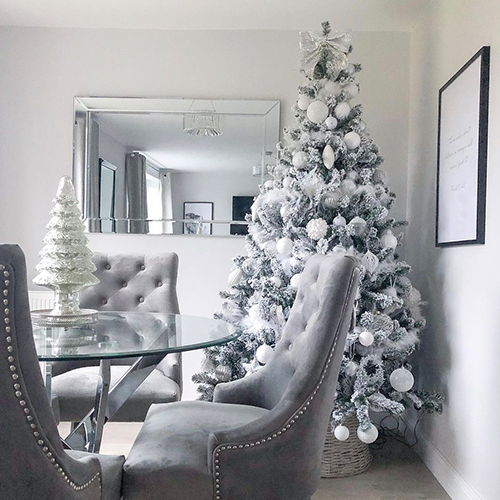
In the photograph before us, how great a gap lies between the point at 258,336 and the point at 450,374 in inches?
35.9

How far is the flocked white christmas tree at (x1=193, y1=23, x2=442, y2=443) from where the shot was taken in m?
2.50

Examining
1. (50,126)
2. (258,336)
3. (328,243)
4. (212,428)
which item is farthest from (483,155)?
(50,126)

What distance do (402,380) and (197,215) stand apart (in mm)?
1670

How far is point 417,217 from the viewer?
323cm

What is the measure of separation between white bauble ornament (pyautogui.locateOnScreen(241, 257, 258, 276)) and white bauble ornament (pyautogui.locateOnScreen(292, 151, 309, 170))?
1.73 feet

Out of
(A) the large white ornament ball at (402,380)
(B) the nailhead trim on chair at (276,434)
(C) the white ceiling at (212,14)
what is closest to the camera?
(B) the nailhead trim on chair at (276,434)

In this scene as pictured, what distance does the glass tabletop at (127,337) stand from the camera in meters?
1.46

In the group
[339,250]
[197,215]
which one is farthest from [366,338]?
[197,215]

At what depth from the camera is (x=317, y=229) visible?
2525 mm

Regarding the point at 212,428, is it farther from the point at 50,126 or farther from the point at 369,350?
the point at 50,126

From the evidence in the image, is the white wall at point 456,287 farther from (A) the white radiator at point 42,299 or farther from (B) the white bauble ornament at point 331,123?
(A) the white radiator at point 42,299

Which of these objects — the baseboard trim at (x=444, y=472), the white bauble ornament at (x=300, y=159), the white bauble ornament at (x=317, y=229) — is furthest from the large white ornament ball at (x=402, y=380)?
the white bauble ornament at (x=300, y=159)

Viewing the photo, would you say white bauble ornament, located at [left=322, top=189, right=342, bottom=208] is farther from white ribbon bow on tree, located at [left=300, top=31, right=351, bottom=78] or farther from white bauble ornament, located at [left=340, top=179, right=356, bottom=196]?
white ribbon bow on tree, located at [left=300, top=31, right=351, bottom=78]

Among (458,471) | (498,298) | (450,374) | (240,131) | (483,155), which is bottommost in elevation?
(458,471)
